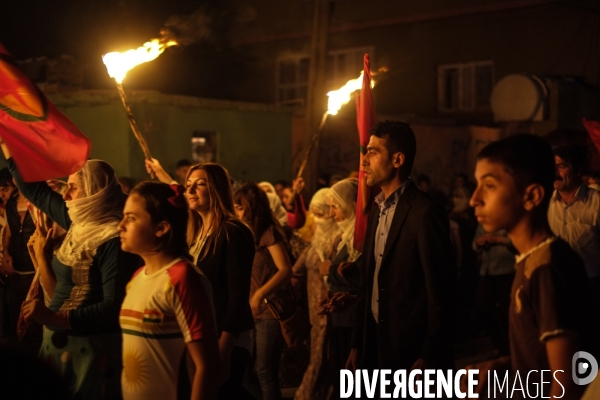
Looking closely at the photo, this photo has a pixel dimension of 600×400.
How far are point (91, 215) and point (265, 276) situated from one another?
2.20 m

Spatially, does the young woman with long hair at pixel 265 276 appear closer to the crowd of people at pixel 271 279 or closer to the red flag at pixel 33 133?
the crowd of people at pixel 271 279

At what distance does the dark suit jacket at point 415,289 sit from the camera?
474 cm

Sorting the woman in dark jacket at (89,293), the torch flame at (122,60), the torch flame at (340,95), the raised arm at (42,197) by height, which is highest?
the torch flame at (340,95)

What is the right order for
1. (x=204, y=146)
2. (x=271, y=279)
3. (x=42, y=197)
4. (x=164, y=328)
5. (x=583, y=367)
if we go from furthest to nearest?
(x=204, y=146), (x=271, y=279), (x=42, y=197), (x=164, y=328), (x=583, y=367)

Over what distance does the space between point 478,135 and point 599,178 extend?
52.8 ft

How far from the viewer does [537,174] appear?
11.5 ft

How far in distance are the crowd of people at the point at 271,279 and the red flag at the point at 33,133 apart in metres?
0.12

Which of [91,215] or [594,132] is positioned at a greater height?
[594,132]

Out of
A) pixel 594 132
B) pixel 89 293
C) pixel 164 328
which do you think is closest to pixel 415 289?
pixel 164 328

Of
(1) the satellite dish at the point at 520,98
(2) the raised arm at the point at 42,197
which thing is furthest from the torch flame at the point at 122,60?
(1) the satellite dish at the point at 520,98

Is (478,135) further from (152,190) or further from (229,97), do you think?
(152,190)

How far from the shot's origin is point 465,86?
27688 mm

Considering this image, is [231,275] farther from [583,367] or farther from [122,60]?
[122,60]

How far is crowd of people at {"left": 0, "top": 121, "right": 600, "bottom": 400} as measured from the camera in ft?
11.0
